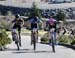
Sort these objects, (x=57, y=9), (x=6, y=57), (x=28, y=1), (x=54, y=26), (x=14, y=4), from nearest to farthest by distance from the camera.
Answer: (x=6, y=57)
(x=54, y=26)
(x=57, y=9)
(x=14, y=4)
(x=28, y=1)

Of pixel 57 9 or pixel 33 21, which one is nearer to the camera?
pixel 33 21

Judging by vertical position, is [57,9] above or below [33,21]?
below

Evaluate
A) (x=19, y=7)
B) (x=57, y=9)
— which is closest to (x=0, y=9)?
(x=19, y=7)

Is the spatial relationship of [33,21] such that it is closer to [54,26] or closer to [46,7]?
[54,26]

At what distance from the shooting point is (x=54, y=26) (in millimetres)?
18406

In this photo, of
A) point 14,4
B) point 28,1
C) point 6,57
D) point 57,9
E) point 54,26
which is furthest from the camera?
point 28,1

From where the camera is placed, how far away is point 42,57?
16016 mm

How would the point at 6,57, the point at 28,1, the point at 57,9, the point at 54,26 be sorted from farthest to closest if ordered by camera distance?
the point at 28,1 → the point at 57,9 → the point at 54,26 → the point at 6,57

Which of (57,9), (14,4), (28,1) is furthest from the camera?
(28,1)

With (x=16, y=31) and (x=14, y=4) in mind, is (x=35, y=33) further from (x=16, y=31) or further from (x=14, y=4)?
(x=14, y=4)

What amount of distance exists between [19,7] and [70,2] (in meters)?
12.4

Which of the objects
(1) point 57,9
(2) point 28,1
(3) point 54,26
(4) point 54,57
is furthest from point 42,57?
(2) point 28,1

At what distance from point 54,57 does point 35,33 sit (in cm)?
305

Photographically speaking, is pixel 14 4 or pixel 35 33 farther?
pixel 14 4
